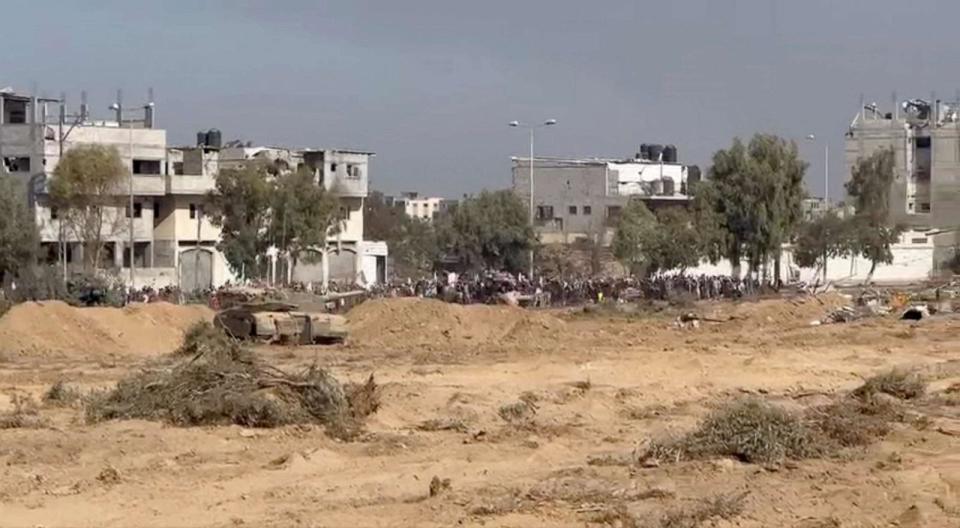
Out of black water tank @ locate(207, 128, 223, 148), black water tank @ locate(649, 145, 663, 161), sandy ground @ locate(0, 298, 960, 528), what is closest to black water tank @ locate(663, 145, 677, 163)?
black water tank @ locate(649, 145, 663, 161)

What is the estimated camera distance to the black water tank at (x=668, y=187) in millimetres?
89000

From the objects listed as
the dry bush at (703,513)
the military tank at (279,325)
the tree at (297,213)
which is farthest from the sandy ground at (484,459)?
the tree at (297,213)

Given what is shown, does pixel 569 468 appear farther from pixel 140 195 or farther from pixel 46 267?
pixel 140 195

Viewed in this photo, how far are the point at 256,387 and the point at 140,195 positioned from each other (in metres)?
43.9

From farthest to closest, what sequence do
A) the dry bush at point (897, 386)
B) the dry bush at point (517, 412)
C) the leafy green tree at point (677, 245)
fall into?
the leafy green tree at point (677, 245), the dry bush at point (897, 386), the dry bush at point (517, 412)

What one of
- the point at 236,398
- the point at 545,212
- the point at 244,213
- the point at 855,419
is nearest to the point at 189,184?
the point at 244,213

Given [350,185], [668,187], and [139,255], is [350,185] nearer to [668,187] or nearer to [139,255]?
[139,255]

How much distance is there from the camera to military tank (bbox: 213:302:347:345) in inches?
1316

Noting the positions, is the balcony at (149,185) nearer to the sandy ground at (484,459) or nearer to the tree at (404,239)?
the tree at (404,239)

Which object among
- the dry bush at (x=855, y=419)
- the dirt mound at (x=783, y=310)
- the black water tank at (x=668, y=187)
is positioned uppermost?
the black water tank at (x=668, y=187)

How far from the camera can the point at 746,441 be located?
52.0 feet

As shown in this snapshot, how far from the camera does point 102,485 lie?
572 inches

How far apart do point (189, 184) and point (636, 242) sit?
19009mm

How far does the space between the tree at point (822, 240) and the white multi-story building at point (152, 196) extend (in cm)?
1981
